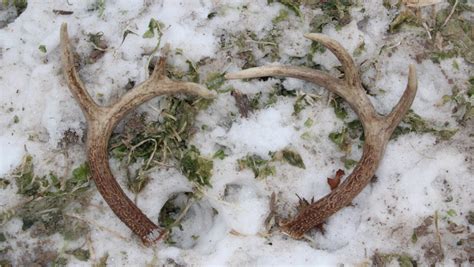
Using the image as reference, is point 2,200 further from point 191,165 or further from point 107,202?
point 191,165

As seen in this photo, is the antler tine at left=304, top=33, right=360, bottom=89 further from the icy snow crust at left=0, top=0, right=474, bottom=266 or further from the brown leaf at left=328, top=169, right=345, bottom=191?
the brown leaf at left=328, top=169, right=345, bottom=191

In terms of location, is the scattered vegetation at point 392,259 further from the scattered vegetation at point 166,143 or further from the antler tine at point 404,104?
the scattered vegetation at point 166,143

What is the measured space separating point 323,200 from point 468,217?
1.02 m

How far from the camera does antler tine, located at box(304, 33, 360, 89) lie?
373 cm

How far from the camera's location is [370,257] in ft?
13.3

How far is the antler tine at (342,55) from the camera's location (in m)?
3.73

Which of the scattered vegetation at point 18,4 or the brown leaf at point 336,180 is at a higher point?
the scattered vegetation at point 18,4

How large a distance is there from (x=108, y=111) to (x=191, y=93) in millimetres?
545

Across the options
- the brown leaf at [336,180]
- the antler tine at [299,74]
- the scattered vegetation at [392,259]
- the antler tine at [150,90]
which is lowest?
the scattered vegetation at [392,259]

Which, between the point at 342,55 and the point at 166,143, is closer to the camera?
the point at 342,55

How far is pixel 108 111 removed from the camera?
3.83 meters

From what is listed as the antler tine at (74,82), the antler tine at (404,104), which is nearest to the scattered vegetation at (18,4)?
the antler tine at (74,82)

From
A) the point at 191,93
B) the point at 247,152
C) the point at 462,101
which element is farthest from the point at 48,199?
the point at 462,101

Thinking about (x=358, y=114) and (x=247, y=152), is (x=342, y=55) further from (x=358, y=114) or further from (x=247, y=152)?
(x=247, y=152)
